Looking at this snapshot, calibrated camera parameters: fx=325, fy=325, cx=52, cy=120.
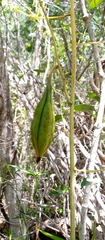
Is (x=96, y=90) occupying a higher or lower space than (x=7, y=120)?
higher

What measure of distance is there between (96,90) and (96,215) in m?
0.43

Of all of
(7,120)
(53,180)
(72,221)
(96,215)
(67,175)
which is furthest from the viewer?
(53,180)

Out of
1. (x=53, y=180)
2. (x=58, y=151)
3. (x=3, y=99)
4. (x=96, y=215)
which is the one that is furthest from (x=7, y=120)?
(x=96, y=215)

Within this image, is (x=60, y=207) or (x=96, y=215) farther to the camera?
(x=60, y=207)

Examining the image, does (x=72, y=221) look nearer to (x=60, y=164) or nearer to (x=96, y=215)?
(x=96, y=215)

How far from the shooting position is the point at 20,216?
1410 millimetres

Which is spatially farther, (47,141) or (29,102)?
(29,102)

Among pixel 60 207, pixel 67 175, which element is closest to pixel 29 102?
pixel 67 175

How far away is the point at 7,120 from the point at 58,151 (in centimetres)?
26

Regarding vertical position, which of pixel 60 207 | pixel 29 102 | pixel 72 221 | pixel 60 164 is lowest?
pixel 60 207

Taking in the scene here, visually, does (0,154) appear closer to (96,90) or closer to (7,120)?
(7,120)

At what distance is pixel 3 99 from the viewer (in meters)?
1.38

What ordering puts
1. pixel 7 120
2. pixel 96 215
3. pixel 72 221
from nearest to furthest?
pixel 72 221, pixel 96 215, pixel 7 120

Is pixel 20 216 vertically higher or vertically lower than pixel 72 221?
lower
